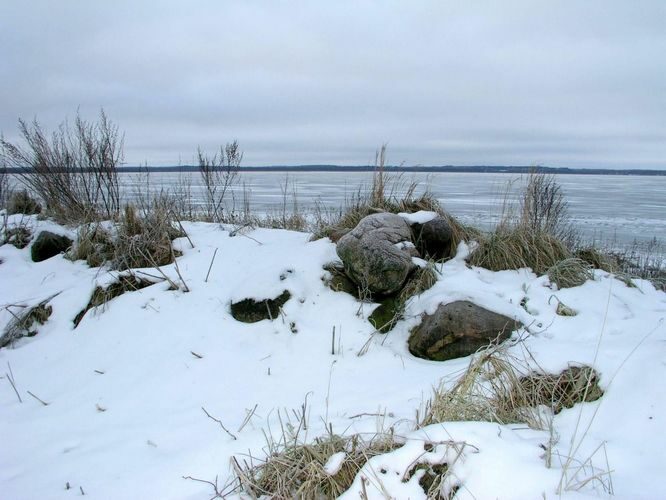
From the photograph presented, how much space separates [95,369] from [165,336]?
609 mm

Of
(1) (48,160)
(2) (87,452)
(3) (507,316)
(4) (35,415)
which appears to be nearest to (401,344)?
(3) (507,316)

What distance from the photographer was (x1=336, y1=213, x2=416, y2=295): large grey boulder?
4.25m

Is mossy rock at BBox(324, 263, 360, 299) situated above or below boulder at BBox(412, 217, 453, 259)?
below

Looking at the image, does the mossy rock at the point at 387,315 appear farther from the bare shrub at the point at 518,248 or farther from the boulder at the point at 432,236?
the bare shrub at the point at 518,248

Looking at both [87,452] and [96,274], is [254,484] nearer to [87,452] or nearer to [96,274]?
[87,452]

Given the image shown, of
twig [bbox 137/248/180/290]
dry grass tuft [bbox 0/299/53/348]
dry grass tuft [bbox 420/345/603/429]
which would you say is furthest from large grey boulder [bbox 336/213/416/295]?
dry grass tuft [bbox 0/299/53/348]

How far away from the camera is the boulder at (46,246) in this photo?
586cm

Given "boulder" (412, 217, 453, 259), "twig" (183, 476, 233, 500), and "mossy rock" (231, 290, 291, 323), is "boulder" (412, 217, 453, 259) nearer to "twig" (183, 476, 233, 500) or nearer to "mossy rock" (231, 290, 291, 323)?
"mossy rock" (231, 290, 291, 323)

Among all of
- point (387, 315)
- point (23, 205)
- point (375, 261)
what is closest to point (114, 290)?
point (375, 261)

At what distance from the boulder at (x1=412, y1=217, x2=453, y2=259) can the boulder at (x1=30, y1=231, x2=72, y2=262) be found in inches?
181

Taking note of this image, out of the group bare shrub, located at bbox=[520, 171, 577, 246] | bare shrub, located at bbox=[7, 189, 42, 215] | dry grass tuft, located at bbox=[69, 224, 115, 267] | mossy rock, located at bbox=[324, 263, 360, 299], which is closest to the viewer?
mossy rock, located at bbox=[324, 263, 360, 299]

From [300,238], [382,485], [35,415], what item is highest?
[300,238]

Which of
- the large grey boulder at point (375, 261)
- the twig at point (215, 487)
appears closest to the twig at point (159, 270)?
the large grey boulder at point (375, 261)

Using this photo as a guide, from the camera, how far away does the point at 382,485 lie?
201 cm
